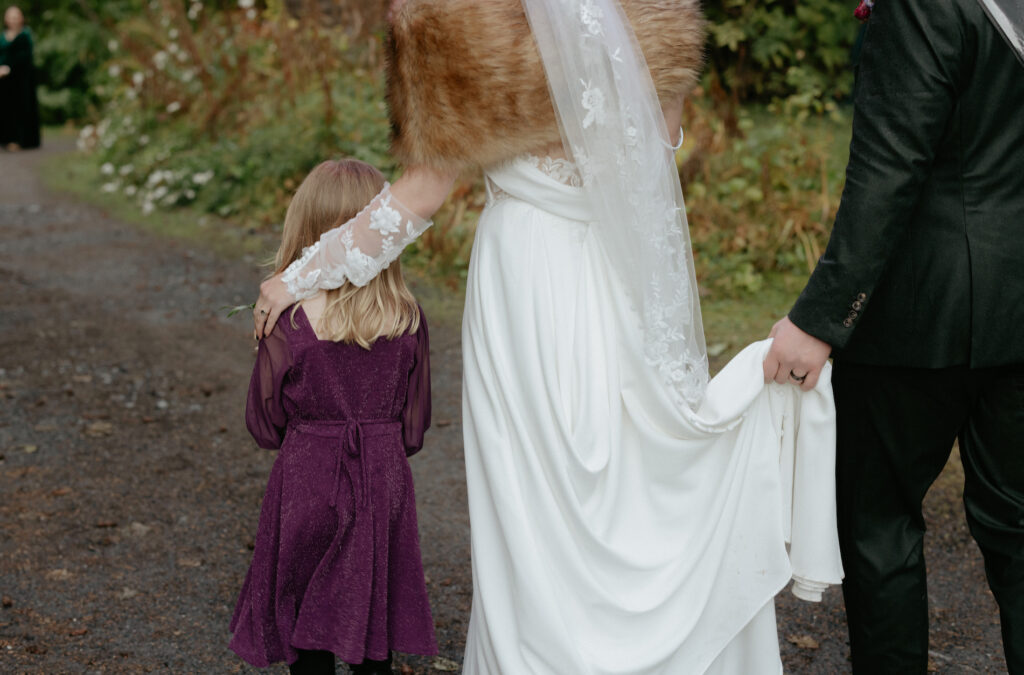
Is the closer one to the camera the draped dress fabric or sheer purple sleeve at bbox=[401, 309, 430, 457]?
the draped dress fabric

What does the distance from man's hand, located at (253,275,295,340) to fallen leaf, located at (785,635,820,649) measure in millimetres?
1975

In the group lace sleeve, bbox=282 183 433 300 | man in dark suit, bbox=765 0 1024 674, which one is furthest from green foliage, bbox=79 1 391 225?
man in dark suit, bbox=765 0 1024 674

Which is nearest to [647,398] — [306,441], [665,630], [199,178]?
[665,630]

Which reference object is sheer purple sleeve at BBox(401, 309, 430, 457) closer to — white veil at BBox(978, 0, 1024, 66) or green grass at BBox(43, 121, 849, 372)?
white veil at BBox(978, 0, 1024, 66)

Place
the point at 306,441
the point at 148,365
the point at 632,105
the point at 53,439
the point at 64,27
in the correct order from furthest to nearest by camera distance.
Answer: the point at 64,27 < the point at 148,365 < the point at 53,439 < the point at 306,441 < the point at 632,105

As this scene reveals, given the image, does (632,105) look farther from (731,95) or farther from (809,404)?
(731,95)

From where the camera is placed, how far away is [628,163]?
2.42 metres

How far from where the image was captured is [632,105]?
2.38m

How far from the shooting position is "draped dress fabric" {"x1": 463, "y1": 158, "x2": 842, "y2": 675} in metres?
2.43

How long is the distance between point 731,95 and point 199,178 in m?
5.05

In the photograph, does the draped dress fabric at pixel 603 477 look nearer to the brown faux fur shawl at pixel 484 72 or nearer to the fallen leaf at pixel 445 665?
the brown faux fur shawl at pixel 484 72

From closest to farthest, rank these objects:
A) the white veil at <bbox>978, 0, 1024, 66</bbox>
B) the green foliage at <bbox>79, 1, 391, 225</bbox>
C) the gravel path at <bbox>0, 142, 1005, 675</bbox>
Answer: the white veil at <bbox>978, 0, 1024, 66</bbox>
the gravel path at <bbox>0, 142, 1005, 675</bbox>
the green foliage at <bbox>79, 1, 391, 225</bbox>

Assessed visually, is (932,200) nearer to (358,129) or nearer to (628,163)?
(628,163)

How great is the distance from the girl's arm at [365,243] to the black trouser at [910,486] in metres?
1.06
